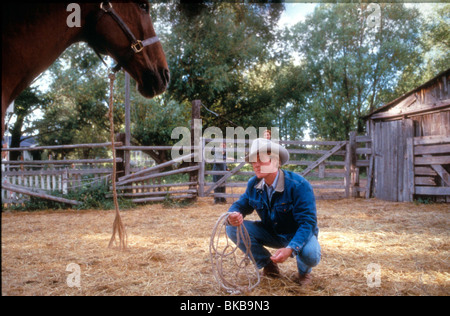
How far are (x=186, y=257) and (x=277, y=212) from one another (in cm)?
140

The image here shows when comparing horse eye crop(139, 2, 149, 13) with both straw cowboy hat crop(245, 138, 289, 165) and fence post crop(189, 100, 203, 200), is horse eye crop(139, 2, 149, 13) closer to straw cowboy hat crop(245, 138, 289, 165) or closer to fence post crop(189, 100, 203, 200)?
straw cowboy hat crop(245, 138, 289, 165)

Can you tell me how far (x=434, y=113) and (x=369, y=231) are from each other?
5.00m

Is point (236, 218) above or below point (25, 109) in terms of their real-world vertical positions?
below

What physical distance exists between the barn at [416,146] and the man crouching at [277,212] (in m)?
6.84

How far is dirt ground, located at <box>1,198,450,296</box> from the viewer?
2434mm

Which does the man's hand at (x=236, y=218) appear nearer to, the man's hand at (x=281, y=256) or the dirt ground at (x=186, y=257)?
the man's hand at (x=281, y=256)

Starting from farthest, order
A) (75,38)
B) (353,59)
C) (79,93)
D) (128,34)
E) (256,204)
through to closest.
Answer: (353,59) → (79,93) → (256,204) → (128,34) → (75,38)

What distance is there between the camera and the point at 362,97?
1819 cm

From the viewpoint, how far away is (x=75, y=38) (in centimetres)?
191

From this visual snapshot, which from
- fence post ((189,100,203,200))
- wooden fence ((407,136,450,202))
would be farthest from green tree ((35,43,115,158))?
wooden fence ((407,136,450,202))

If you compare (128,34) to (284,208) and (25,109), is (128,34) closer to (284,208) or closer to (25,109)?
(284,208)

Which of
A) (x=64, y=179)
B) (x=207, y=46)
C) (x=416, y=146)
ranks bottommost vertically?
(x=64, y=179)

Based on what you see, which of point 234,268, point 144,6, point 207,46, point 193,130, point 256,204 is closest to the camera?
point 144,6

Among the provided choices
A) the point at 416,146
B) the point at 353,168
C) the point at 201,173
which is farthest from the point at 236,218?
the point at 353,168
